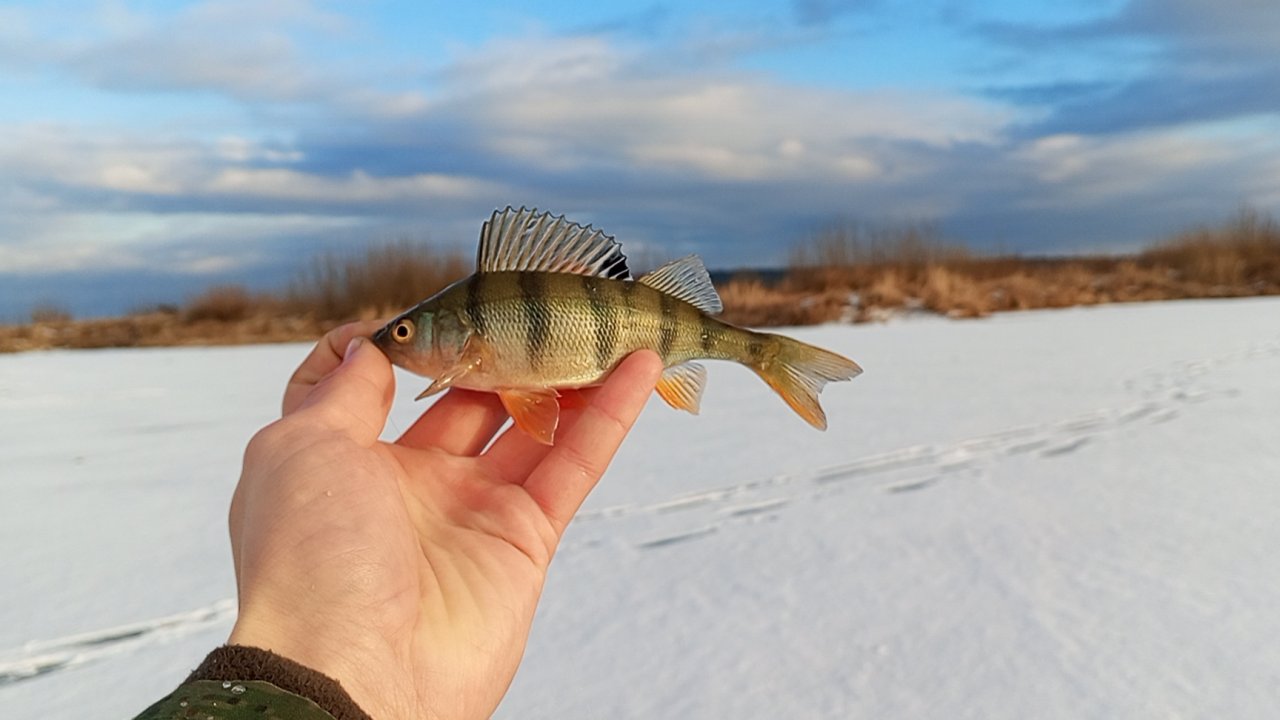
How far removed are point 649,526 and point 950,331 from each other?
8.67 meters

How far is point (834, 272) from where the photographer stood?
602 inches

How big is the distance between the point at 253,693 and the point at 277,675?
0.07 m

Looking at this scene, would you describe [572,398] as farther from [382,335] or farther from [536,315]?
[382,335]

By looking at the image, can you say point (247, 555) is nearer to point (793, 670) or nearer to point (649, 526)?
point (793, 670)

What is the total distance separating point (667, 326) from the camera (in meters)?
2.04

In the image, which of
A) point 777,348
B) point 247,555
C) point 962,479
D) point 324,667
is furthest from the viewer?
point 962,479

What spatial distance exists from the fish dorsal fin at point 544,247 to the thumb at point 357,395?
1.05ft

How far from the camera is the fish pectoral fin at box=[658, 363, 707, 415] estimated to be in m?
2.18

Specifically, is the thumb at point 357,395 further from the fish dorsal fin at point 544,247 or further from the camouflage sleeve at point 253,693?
the camouflage sleeve at point 253,693

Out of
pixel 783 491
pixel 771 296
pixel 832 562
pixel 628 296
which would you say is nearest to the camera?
pixel 628 296

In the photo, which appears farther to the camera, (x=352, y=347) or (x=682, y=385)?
(x=682, y=385)

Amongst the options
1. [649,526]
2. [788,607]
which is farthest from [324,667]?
[649,526]

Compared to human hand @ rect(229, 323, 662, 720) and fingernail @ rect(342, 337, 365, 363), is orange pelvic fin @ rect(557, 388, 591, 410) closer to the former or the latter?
human hand @ rect(229, 323, 662, 720)

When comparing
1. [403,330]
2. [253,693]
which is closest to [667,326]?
[403,330]
